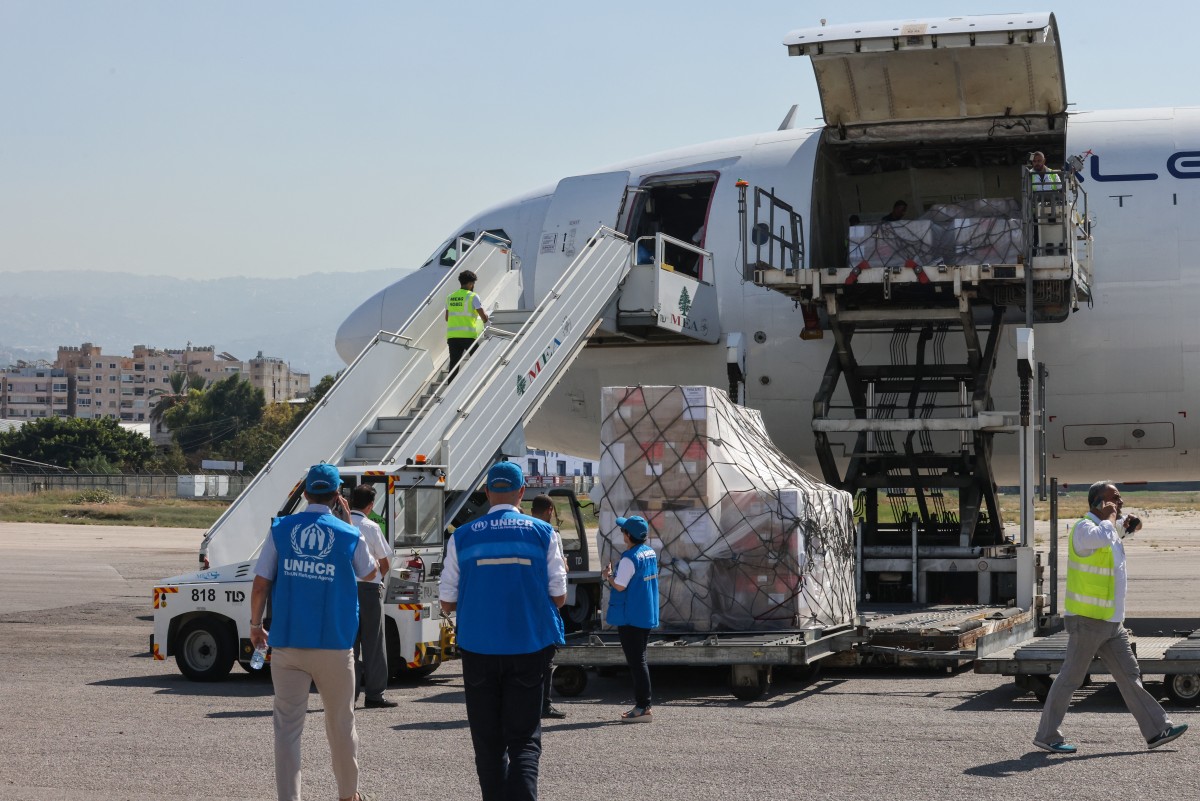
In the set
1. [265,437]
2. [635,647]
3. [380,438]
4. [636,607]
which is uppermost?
[265,437]

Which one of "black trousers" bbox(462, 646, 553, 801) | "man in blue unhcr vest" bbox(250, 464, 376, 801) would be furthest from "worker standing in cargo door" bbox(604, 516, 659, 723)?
"black trousers" bbox(462, 646, 553, 801)

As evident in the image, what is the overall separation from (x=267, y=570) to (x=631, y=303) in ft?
33.3

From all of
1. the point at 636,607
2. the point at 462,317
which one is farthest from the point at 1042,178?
the point at 636,607

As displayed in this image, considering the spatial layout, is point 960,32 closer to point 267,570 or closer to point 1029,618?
point 1029,618

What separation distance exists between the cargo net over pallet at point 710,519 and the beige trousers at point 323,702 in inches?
234

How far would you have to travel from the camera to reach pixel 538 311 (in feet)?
52.0

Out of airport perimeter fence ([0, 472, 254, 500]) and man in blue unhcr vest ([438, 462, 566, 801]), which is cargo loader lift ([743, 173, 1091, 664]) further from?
airport perimeter fence ([0, 472, 254, 500])

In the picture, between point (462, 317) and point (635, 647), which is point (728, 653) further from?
point (462, 317)

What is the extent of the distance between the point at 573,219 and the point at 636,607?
27.9ft

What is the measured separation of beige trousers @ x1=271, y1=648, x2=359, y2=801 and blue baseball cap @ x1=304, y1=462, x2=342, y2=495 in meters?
0.80

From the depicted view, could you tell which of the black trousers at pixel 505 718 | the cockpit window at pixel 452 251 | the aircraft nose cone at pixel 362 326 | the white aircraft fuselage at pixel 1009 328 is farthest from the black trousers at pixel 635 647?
the cockpit window at pixel 452 251

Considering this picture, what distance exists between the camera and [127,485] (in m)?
80.1

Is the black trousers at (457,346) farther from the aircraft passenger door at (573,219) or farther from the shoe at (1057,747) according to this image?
the shoe at (1057,747)

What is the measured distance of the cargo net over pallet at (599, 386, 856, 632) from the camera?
1255 centimetres
